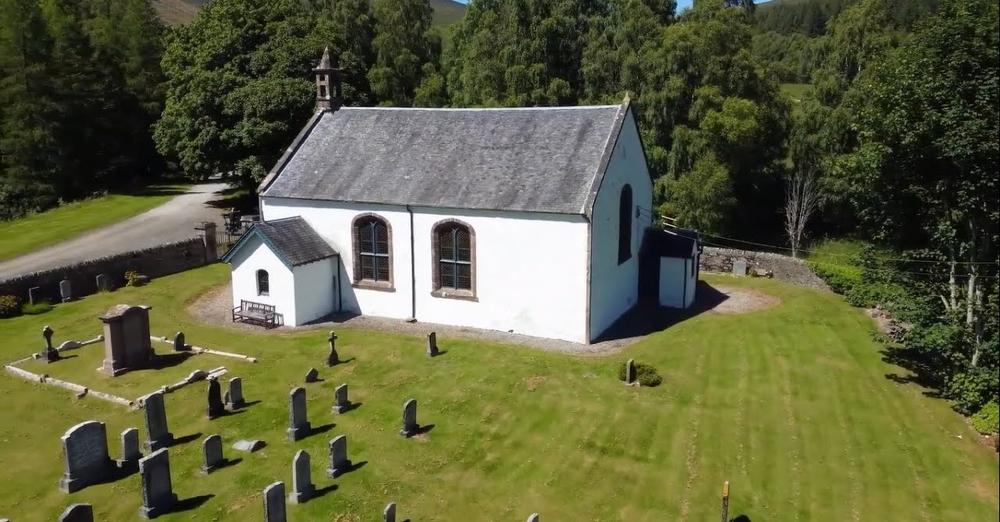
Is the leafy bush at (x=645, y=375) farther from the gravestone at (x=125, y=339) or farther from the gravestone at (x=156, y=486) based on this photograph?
the gravestone at (x=125, y=339)

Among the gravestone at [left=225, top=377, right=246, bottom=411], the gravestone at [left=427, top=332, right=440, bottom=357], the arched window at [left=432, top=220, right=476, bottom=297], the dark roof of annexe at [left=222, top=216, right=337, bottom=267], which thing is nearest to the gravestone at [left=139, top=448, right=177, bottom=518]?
the gravestone at [left=225, top=377, right=246, bottom=411]

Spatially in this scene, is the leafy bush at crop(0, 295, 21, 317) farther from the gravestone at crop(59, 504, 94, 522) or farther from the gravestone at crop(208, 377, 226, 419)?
the gravestone at crop(59, 504, 94, 522)

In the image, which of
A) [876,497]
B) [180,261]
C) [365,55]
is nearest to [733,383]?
[876,497]

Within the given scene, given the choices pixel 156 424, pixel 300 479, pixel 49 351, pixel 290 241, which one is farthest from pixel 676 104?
pixel 49 351

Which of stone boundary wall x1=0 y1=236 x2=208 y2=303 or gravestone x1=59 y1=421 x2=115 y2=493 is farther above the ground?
stone boundary wall x1=0 y1=236 x2=208 y2=303

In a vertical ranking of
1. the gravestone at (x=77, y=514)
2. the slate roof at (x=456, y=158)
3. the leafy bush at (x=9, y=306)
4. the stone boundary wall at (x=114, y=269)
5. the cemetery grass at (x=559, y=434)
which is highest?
the slate roof at (x=456, y=158)

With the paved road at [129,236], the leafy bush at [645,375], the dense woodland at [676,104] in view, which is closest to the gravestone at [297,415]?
the leafy bush at [645,375]

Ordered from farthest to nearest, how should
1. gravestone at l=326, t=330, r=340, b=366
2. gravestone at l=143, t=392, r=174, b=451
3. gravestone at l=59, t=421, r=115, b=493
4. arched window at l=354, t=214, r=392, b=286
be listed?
arched window at l=354, t=214, r=392, b=286 < gravestone at l=326, t=330, r=340, b=366 < gravestone at l=143, t=392, r=174, b=451 < gravestone at l=59, t=421, r=115, b=493
